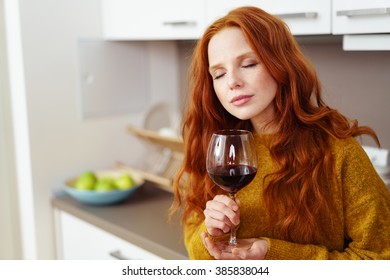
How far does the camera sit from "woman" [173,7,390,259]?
0.98 meters

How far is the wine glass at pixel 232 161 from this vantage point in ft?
2.99

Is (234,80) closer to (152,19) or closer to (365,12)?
(365,12)

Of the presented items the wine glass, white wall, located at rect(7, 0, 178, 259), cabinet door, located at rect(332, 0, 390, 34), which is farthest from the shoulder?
white wall, located at rect(7, 0, 178, 259)

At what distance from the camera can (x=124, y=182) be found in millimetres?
1686

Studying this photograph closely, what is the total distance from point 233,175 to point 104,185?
0.82 m

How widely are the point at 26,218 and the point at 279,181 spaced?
97cm

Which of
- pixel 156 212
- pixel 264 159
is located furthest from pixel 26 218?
pixel 264 159

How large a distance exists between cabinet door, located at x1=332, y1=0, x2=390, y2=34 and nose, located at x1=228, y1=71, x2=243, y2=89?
309mm

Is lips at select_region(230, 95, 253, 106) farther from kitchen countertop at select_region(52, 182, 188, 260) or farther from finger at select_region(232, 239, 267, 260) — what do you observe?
kitchen countertop at select_region(52, 182, 188, 260)

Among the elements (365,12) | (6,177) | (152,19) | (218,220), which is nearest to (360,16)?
(365,12)

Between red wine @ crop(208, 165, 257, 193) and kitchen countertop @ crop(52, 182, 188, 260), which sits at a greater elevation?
red wine @ crop(208, 165, 257, 193)

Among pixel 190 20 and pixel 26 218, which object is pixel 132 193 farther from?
pixel 190 20
